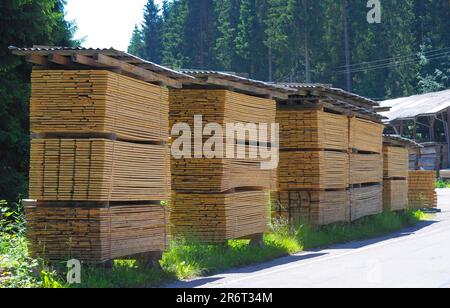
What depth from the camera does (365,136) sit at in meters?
22.3

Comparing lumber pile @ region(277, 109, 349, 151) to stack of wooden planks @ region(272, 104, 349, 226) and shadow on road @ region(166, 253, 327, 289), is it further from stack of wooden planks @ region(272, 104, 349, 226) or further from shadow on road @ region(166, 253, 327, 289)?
shadow on road @ region(166, 253, 327, 289)

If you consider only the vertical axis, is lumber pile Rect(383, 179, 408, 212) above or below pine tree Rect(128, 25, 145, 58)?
below

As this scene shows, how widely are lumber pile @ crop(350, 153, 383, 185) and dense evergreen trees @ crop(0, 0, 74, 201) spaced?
8.32 meters

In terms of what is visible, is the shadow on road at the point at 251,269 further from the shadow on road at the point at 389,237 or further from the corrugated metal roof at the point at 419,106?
the corrugated metal roof at the point at 419,106

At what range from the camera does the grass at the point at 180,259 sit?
10.5m

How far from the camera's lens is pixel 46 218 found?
37.1 ft

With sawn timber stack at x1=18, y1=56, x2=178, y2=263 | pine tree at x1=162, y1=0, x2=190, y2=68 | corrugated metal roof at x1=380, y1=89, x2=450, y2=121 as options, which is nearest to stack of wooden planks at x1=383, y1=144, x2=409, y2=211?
sawn timber stack at x1=18, y1=56, x2=178, y2=263

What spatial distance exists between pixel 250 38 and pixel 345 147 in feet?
169

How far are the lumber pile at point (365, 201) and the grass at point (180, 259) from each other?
0.61m

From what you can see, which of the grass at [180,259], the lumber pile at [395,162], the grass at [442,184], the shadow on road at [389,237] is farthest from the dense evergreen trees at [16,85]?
the grass at [442,184]

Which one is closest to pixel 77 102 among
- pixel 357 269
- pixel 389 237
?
pixel 357 269

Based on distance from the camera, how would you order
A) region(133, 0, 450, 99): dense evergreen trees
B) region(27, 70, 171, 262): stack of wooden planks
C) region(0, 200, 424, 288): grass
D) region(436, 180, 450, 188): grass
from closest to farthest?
region(0, 200, 424, 288): grass
region(27, 70, 171, 262): stack of wooden planks
region(436, 180, 450, 188): grass
region(133, 0, 450, 99): dense evergreen trees

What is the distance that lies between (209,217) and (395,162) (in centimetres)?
1289

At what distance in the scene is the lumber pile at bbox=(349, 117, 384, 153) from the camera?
21.2m
